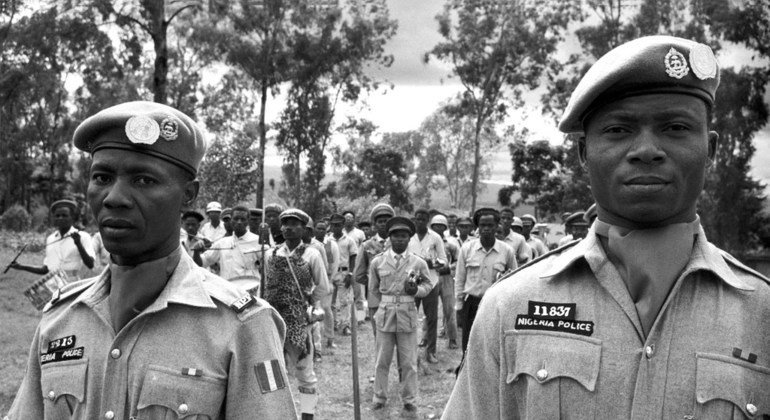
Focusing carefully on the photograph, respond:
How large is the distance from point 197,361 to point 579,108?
1.38 m

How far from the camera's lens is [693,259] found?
197 cm

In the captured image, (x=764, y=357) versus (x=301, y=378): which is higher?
(x=764, y=357)

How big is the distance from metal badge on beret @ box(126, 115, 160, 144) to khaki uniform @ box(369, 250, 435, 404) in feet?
22.0

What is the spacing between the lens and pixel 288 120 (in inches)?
1352

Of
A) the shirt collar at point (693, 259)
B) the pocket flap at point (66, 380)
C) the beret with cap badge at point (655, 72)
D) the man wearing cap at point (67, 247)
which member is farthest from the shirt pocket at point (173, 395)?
the man wearing cap at point (67, 247)

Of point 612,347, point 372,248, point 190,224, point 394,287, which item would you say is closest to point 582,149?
point 612,347

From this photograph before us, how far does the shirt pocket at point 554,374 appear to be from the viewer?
→ 1911 millimetres

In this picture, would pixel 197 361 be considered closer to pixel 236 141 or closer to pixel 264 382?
pixel 264 382

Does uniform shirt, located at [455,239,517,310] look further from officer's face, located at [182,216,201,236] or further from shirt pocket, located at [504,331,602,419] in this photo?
shirt pocket, located at [504,331,602,419]

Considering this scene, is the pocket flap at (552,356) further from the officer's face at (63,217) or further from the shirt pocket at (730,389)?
the officer's face at (63,217)

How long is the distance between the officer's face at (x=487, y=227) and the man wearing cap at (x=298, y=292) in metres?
2.48

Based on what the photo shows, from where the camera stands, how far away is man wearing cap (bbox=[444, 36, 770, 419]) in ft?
6.04

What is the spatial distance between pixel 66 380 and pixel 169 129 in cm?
86

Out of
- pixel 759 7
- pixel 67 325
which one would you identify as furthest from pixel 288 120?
pixel 67 325
